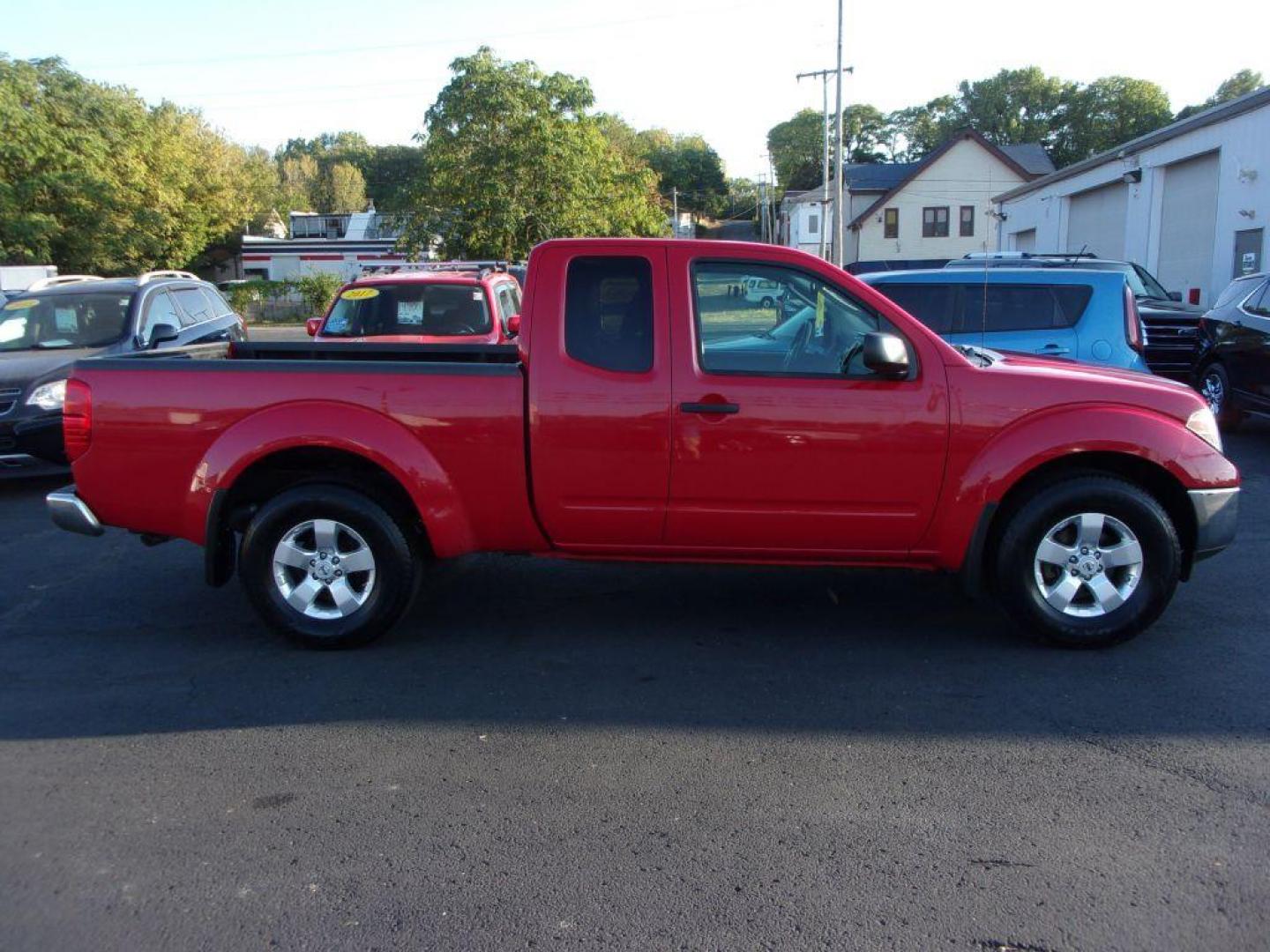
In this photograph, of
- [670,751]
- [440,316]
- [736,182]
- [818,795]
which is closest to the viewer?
→ [818,795]

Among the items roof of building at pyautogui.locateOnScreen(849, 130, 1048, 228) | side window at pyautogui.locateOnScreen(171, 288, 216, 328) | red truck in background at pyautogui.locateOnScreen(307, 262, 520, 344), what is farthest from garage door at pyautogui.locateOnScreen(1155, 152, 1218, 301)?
roof of building at pyautogui.locateOnScreen(849, 130, 1048, 228)

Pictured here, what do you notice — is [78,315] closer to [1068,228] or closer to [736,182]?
[1068,228]

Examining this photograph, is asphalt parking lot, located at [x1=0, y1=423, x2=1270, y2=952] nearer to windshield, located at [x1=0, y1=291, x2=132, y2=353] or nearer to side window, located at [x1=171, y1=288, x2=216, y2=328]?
windshield, located at [x1=0, y1=291, x2=132, y2=353]

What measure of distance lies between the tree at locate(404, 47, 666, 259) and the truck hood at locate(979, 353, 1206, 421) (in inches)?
921

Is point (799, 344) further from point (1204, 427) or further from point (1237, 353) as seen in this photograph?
point (1237, 353)

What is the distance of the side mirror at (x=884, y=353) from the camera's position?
15.6 ft

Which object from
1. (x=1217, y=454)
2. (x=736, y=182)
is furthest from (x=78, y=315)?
(x=736, y=182)

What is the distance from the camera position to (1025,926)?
3047 mm

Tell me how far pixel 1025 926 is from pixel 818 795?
90 centimetres

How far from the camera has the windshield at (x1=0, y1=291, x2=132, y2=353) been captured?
10148 millimetres

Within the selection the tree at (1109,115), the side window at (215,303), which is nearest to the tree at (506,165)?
the side window at (215,303)

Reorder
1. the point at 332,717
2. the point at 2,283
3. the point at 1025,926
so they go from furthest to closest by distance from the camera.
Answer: the point at 2,283, the point at 332,717, the point at 1025,926

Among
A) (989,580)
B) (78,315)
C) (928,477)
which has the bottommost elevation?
(989,580)

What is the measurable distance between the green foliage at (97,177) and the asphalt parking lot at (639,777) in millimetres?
37524
